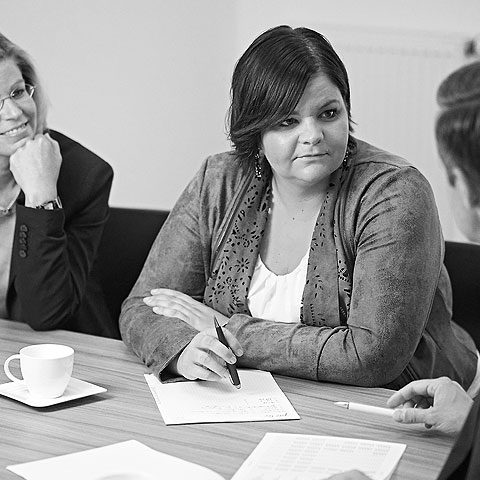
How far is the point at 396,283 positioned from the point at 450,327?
12.1 inches

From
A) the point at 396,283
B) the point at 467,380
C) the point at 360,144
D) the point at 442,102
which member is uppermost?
the point at 442,102

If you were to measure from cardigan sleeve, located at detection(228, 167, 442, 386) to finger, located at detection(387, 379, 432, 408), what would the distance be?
0.18 m

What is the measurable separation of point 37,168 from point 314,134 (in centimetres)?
71

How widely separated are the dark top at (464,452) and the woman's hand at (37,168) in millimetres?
1203

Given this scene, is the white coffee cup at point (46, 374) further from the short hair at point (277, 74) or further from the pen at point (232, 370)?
the short hair at point (277, 74)

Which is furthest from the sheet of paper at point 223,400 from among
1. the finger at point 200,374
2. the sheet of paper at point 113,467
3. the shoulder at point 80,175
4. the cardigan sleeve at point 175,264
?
the shoulder at point 80,175

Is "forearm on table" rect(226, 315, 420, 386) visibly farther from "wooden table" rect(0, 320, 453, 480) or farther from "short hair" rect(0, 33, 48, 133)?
"short hair" rect(0, 33, 48, 133)

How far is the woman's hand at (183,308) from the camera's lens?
1.84 metres

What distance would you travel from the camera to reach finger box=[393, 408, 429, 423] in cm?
140

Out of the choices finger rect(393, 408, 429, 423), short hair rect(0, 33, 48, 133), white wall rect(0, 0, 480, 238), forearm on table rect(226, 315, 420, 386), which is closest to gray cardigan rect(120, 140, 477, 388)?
forearm on table rect(226, 315, 420, 386)

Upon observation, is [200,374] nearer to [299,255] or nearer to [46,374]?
[46,374]

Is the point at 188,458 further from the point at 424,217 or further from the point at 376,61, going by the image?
the point at 376,61

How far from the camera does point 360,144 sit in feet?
6.54

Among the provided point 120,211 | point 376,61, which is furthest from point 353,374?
point 376,61
